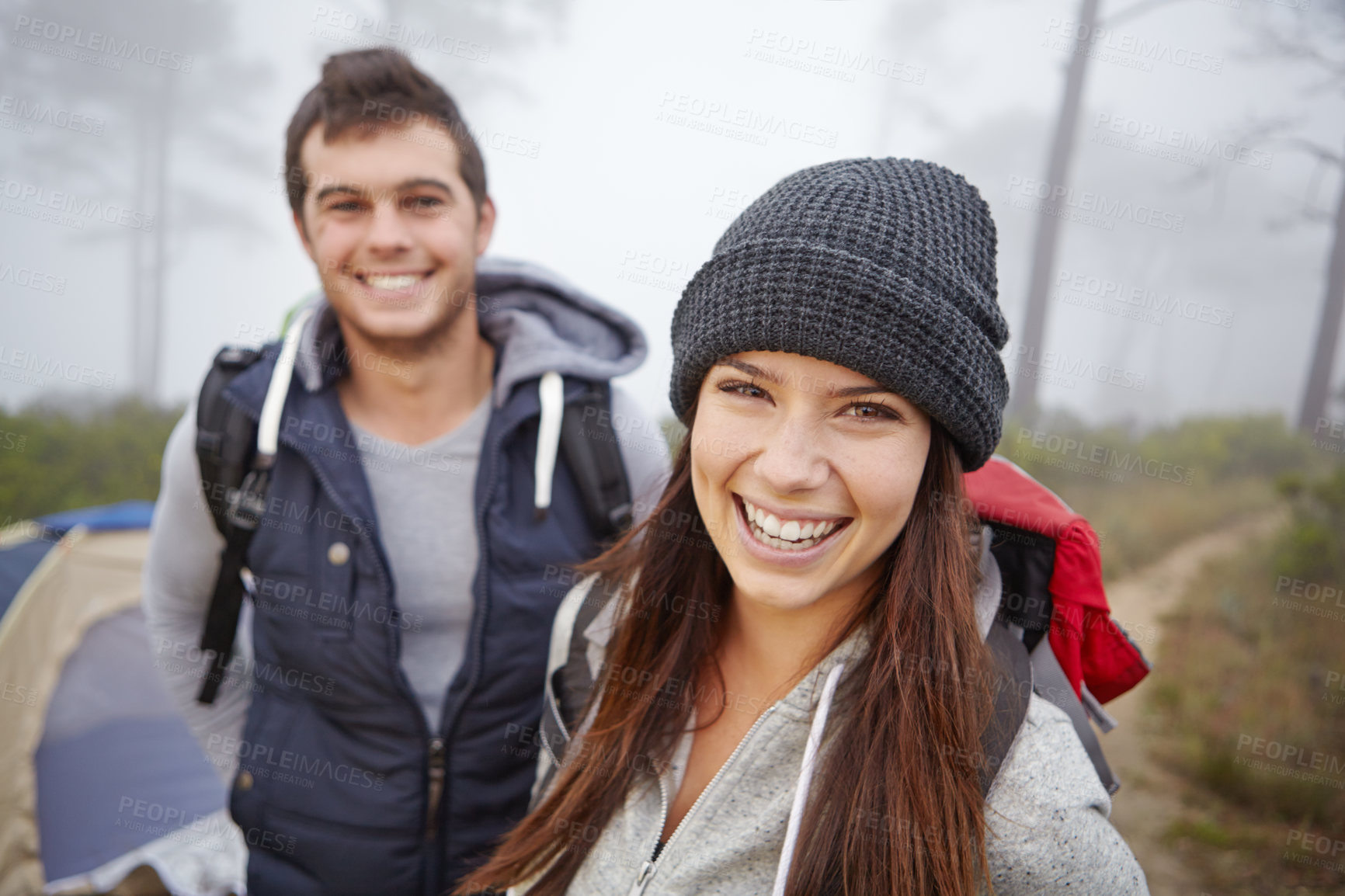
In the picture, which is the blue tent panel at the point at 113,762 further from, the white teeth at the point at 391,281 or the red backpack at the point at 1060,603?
the red backpack at the point at 1060,603

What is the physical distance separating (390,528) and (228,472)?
1.47ft

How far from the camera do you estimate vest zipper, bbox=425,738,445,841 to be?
6.41 feet

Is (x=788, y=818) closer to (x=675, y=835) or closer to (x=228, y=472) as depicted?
(x=675, y=835)

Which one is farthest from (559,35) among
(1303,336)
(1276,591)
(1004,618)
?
(1303,336)

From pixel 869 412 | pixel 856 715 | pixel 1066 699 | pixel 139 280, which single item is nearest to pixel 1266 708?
pixel 1066 699

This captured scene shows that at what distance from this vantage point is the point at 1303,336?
22.6 ft

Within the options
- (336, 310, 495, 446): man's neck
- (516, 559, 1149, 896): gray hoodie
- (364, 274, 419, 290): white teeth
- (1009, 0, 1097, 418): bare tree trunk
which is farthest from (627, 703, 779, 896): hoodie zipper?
(1009, 0, 1097, 418): bare tree trunk

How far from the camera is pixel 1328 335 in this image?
6.76m

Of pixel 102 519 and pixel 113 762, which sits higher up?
pixel 102 519

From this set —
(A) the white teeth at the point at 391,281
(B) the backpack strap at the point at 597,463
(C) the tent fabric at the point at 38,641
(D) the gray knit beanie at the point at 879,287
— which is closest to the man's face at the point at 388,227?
(A) the white teeth at the point at 391,281

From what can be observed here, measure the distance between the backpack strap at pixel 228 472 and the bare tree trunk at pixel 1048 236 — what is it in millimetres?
6487

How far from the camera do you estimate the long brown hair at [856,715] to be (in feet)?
3.96

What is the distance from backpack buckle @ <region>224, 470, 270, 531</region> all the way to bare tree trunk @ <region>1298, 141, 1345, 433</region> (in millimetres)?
8252

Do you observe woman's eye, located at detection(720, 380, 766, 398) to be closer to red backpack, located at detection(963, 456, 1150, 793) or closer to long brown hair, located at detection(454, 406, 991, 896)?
long brown hair, located at detection(454, 406, 991, 896)
